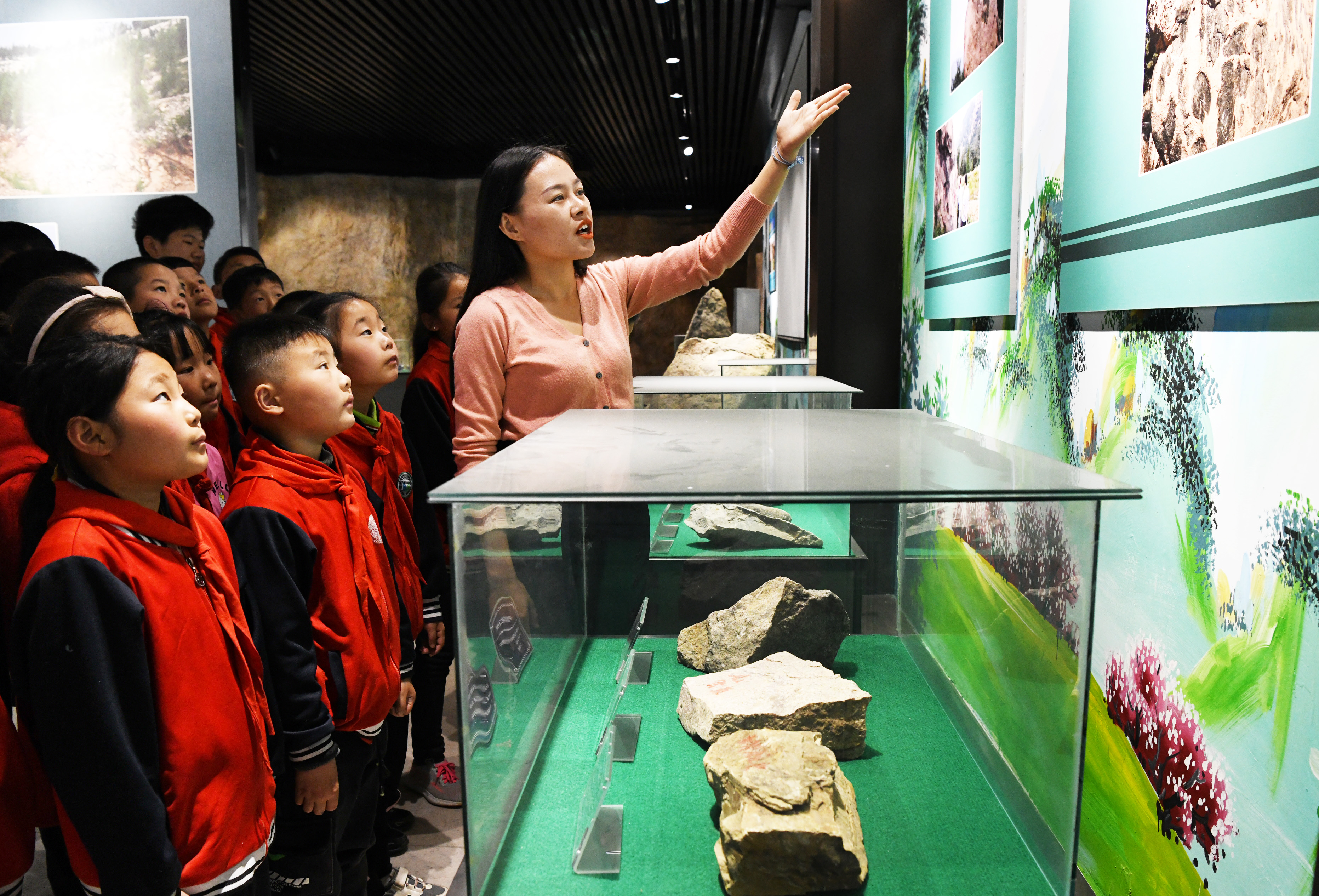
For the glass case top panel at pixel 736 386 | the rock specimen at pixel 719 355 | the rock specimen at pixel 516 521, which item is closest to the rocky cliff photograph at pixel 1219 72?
the rock specimen at pixel 516 521

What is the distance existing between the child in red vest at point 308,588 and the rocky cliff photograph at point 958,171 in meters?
1.90

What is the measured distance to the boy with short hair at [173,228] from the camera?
3.57 m

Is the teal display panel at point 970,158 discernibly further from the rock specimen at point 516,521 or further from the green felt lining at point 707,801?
the rock specimen at point 516,521

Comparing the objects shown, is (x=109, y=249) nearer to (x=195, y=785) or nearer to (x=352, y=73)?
(x=195, y=785)

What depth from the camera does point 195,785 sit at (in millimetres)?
1209

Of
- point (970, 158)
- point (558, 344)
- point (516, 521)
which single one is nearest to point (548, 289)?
point (558, 344)

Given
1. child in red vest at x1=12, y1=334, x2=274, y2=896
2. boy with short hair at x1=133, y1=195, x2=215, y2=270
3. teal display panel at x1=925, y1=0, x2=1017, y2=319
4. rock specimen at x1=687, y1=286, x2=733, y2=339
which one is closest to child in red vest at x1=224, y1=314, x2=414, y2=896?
child in red vest at x1=12, y1=334, x2=274, y2=896

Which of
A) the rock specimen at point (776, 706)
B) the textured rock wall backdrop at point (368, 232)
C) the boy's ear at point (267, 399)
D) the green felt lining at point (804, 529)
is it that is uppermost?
the textured rock wall backdrop at point (368, 232)

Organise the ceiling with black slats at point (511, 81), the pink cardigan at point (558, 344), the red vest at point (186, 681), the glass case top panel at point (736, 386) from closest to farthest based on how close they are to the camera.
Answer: the red vest at point (186, 681)
the pink cardigan at point (558, 344)
the glass case top panel at point (736, 386)
the ceiling with black slats at point (511, 81)

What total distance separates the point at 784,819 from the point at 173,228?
11.6ft

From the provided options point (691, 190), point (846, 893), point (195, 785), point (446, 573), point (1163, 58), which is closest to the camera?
point (846, 893)

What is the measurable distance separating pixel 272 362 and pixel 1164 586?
164 centimetres

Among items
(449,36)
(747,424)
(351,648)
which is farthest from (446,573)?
(449,36)

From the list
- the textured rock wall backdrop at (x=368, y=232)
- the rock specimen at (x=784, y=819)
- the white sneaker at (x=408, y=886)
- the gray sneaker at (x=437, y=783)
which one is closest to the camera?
the rock specimen at (x=784, y=819)
